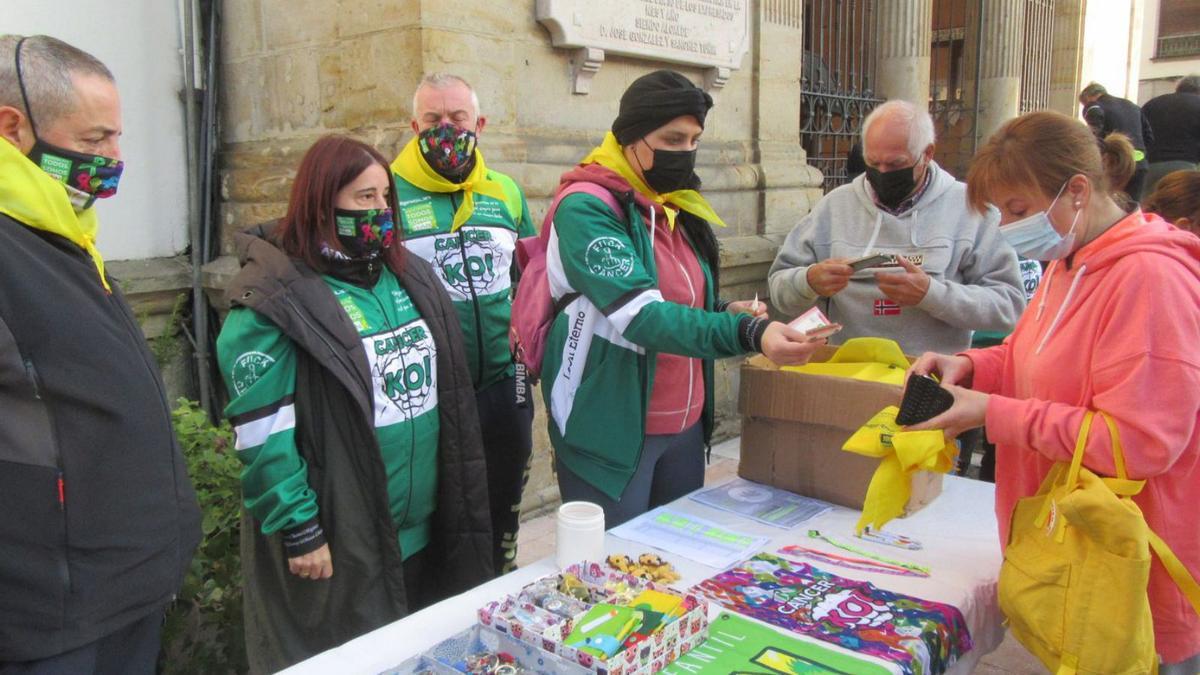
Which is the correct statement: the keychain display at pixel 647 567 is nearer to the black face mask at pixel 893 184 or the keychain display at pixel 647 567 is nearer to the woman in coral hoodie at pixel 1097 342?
the woman in coral hoodie at pixel 1097 342

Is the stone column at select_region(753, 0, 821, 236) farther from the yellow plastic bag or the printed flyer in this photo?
the printed flyer

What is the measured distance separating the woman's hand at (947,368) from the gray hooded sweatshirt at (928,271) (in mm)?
652

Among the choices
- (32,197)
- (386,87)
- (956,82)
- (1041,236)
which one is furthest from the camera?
(956,82)

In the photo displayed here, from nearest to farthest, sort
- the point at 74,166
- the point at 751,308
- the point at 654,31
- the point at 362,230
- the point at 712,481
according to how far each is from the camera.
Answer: the point at 74,166
the point at 362,230
the point at 751,308
the point at 654,31
the point at 712,481

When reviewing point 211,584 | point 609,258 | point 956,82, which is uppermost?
point 956,82

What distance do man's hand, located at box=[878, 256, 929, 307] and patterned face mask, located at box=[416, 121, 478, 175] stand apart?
137cm

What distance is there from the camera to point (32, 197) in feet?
4.95

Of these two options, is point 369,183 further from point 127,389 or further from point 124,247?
point 124,247

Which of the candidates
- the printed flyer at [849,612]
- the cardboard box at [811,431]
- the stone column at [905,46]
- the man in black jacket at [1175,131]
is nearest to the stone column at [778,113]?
the stone column at [905,46]

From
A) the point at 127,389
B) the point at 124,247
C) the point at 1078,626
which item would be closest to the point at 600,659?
the point at 1078,626

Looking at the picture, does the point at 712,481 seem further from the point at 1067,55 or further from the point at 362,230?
the point at 1067,55

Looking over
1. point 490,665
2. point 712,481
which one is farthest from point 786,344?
point 712,481

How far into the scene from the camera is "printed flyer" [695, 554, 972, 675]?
5.07 feet

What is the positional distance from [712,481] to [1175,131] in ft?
16.6
